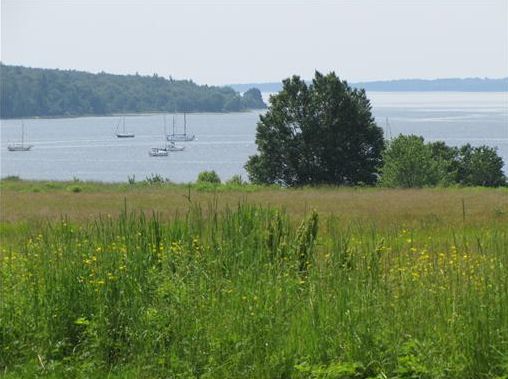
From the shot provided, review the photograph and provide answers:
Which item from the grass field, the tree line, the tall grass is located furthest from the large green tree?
the tall grass

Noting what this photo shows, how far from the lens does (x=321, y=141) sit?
5478 centimetres

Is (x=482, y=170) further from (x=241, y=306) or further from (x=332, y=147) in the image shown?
(x=241, y=306)

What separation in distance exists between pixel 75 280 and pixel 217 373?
2069 mm

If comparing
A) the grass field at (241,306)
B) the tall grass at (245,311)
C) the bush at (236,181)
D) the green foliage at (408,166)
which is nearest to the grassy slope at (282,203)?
the bush at (236,181)

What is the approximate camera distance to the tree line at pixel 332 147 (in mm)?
53094

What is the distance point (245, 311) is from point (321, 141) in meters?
47.5

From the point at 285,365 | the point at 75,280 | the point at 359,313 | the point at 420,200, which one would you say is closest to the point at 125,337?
the point at 75,280

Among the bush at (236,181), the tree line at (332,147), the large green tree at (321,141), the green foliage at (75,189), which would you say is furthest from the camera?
the large green tree at (321,141)

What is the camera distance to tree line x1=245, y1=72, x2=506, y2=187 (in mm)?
53094

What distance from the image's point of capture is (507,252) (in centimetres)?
807

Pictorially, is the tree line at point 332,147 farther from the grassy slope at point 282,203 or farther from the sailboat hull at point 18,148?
the sailboat hull at point 18,148

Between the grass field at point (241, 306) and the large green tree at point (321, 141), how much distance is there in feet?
145

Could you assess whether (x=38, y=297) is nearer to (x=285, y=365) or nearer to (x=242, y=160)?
(x=285, y=365)

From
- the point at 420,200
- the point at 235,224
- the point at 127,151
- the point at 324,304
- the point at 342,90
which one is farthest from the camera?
the point at 127,151
